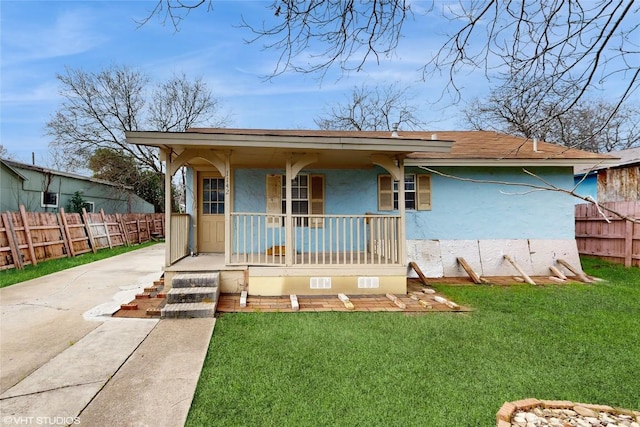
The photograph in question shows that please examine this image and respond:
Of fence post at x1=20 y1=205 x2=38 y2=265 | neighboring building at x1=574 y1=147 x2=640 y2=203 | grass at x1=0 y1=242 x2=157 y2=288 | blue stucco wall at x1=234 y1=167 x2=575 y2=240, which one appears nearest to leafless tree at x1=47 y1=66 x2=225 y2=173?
grass at x1=0 y1=242 x2=157 y2=288

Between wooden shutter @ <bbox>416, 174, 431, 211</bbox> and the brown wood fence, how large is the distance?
156 inches

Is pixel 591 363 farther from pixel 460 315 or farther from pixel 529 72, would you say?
pixel 529 72

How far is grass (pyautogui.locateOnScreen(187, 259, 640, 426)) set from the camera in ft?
8.86

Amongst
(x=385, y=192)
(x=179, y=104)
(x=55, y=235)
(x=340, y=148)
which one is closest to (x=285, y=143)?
(x=340, y=148)

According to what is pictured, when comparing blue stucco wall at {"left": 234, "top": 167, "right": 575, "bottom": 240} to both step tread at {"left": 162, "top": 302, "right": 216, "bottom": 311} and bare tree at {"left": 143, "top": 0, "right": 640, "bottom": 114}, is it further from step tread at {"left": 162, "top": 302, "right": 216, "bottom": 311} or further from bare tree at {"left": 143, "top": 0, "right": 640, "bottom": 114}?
bare tree at {"left": 143, "top": 0, "right": 640, "bottom": 114}

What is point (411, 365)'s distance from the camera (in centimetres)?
348

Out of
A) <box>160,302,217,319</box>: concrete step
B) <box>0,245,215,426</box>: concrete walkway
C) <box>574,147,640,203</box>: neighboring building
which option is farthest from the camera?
<box>574,147,640,203</box>: neighboring building

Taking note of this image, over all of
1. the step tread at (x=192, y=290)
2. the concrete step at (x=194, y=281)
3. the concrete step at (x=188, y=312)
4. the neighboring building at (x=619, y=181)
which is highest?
the neighboring building at (x=619, y=181)

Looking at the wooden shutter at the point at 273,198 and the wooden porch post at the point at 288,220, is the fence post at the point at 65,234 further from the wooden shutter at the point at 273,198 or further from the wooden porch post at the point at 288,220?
the wooden porch post at the point at 288,220

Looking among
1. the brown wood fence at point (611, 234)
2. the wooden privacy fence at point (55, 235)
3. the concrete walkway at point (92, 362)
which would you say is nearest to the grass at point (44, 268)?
the wooden privacy fence at point (55, 235)

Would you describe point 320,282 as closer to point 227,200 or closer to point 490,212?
point 227,200

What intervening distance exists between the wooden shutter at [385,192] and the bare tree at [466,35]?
5.56 m

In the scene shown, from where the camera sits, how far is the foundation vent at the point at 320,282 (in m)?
6.39

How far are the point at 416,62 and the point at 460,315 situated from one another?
3777 mm
